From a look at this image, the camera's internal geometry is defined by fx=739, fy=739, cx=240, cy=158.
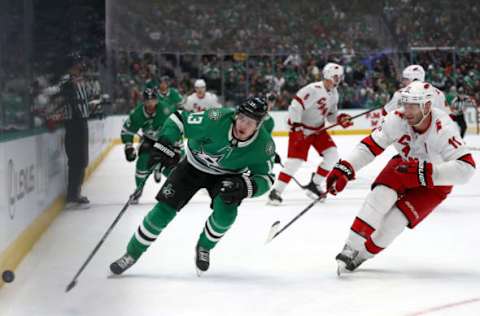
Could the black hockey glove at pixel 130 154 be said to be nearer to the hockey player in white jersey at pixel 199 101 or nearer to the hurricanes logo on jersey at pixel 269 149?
the hurricanes logo on jersey at pixel 269 149

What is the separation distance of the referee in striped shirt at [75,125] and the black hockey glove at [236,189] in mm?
2309

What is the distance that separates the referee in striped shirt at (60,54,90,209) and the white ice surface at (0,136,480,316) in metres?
0.24

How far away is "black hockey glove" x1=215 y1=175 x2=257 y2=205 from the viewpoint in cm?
335

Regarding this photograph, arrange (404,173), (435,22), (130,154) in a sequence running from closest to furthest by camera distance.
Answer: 1. (404,173)
2. (130,154)
3. (435,22)

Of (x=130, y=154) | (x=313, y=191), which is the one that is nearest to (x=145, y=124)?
(x=130, y=154)

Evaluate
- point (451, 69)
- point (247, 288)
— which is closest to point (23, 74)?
point (247, 288)

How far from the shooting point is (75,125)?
19.1 feet

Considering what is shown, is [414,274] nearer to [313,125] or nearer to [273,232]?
[273,232]

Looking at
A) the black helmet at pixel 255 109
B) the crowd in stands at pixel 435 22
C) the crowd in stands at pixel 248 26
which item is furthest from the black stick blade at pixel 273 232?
the crowd in stands at pixel 435 22

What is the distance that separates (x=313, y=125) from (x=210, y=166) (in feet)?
9.81

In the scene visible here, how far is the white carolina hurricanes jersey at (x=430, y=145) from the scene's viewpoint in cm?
341

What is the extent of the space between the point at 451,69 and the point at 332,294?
524 inches

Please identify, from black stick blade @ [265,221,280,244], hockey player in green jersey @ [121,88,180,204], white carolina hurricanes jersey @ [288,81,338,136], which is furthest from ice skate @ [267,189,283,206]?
black stick blade @ [265,221,280,244]

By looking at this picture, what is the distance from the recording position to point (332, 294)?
328 cm
